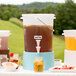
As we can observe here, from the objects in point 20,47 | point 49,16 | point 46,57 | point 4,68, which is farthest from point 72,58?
point 20,47

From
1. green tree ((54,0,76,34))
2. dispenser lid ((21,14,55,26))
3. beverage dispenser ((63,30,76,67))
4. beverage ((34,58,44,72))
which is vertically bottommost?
beverage ((34,58,44,72))

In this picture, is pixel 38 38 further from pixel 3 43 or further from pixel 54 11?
pixel 54 11

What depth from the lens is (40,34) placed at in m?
1.78

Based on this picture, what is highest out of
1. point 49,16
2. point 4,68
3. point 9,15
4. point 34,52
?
point 9,15

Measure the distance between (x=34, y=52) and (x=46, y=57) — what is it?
0.31ft

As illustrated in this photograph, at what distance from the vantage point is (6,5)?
52.2 ft

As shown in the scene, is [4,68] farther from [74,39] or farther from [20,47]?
[20,47]

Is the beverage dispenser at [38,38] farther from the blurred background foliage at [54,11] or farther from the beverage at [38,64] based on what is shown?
the blurred background foliage at [54,11]

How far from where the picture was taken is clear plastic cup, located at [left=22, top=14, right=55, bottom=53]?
5.84 feet

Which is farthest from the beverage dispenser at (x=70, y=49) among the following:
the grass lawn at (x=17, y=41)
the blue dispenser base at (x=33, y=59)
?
the grass lawn at (x=17, y=41)

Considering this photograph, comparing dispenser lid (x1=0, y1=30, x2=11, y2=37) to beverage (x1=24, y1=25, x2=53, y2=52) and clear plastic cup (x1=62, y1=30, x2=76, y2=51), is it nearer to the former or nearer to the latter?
beverage (x1=24, y1=25, x2=53, y2=52)

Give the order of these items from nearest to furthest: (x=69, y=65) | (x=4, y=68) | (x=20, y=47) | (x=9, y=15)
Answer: (x=4, y=68) < (x=69, y=65) < (x=9, y=15) < (x=20, y=47)

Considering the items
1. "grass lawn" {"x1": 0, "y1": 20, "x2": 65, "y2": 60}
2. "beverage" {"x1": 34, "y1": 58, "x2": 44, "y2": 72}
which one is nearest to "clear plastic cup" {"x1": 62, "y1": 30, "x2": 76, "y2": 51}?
"beverage" {"x1": 34, "y1": 58, "x2": 44, "y2": 72}

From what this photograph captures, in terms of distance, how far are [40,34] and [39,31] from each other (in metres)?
0.02
